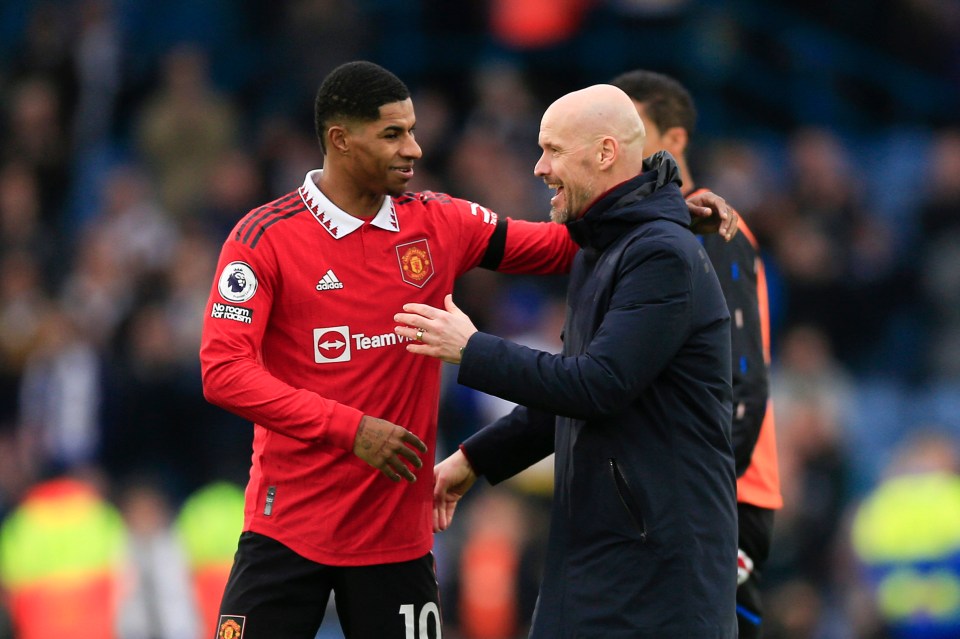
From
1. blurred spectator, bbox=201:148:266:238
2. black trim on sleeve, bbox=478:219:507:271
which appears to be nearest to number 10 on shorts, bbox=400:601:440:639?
black trim on sleeve, bbox=478:219:507:271

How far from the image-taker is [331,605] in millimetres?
10266

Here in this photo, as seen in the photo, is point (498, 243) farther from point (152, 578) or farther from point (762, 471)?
point (152, 578)

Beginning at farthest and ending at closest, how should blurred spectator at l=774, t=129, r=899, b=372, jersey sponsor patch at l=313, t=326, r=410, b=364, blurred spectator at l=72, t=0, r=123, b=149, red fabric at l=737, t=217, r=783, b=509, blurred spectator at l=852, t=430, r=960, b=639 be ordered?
1. blurred spectator at l=72, t=0, r=123, b=149
2. blurred spectator at l=774, t=129, r=899, b=372
3. blurred spectator at l=852, t=430, r=960, b=639
4. red fabric at l=737, t=217, r=783, b=509
5. jersey sponsor patch at l=313, t=326, r=410, b=364

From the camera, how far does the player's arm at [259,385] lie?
15.1 feet

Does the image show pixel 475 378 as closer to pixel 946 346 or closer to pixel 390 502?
→ pixel 390 502

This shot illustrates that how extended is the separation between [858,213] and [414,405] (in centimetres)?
720

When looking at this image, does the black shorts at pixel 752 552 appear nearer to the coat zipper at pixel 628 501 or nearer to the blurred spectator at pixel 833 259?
the coat zipper at pixel 628 501

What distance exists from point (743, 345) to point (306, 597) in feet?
5.52

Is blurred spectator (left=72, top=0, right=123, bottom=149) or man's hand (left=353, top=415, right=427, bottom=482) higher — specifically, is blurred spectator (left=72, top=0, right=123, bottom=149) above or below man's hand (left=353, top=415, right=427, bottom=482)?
above

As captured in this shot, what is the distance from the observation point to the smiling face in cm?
487

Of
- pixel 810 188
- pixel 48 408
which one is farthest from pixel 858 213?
pixel 48 408

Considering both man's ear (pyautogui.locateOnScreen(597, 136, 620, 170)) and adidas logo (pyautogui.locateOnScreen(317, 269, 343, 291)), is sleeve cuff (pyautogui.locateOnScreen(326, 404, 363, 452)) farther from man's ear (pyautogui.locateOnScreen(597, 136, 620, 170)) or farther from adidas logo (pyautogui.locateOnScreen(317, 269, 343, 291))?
man's ear (pyautogui.locateOnScreen(597, 136, 620, 170))

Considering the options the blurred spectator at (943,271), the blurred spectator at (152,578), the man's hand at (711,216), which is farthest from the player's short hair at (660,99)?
the blurred spectator at (152,578)

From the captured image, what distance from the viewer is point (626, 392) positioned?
4312 millimetres
